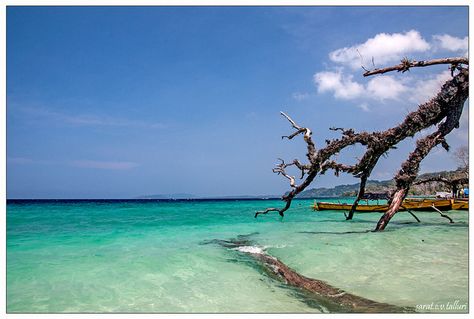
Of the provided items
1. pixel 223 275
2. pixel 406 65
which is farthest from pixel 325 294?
pixel 406 65

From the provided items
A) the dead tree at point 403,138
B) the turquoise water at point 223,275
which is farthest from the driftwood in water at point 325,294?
the dead tree at point 403,138

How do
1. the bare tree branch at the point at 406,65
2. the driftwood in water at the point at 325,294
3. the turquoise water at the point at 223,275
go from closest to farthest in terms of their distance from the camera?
the driftwood in water at the point at 325,294
the turquoise water at the point at 223,275
the bare tree branch at the point at 406,65

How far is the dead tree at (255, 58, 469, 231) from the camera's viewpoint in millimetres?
11508

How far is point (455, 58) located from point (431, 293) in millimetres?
8114

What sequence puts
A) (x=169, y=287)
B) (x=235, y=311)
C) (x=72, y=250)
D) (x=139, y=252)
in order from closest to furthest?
(x=235, y=311) < (x=169, y=287) < (x=139, y=252) < (x=72, y=250)

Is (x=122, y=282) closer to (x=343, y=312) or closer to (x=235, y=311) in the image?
(x=235, y=311)

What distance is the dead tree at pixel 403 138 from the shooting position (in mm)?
11508

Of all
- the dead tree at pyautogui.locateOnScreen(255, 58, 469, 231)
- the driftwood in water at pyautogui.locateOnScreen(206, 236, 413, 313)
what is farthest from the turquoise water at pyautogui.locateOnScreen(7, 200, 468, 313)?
the dead tree at pyautogui.locateOnScreen(255, 58, 469, 231)

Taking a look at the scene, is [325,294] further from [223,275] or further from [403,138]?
[403,138]

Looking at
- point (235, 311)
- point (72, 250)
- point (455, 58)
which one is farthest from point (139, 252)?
point (455, 58)

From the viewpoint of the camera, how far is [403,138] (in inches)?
510

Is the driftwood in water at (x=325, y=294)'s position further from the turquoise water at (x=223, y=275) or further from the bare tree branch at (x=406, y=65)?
the bare tree branch at (x=406, y=65)

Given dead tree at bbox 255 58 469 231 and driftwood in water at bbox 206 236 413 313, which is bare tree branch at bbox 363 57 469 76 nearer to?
dead tree at bbox 255 58 469 231
